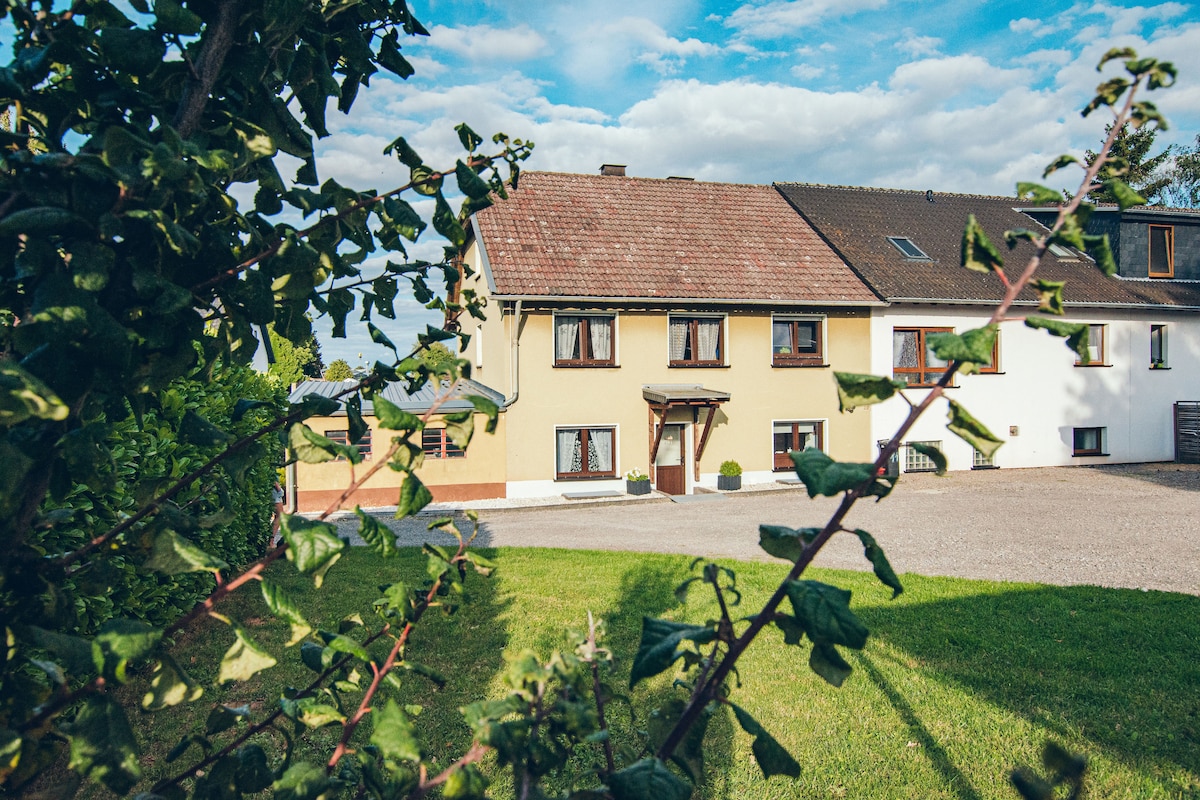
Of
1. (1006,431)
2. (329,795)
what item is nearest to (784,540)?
(329,795)

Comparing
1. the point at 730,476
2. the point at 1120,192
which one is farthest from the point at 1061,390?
the point at 1120,192

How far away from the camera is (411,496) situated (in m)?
1.18

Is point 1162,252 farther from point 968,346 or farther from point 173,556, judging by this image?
point 173,556

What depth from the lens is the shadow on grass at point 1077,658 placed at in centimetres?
464

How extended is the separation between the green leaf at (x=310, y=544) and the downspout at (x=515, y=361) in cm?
1573

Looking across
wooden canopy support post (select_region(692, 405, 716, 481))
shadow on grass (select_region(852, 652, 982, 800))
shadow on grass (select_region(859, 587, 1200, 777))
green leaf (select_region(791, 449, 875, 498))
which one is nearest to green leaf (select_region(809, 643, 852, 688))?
green leaf (select_region(791, 449, 875, 498))

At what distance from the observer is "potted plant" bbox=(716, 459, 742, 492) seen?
17.8 metres

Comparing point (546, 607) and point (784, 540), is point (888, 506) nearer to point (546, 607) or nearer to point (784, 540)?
point (546, 607)

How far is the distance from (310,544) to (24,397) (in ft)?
1.43

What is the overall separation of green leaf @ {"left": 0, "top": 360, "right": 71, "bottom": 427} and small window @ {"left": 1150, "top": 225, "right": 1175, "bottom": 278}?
28.5 meters

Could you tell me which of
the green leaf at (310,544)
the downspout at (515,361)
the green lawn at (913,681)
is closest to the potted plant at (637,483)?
the downspout at (515,361)

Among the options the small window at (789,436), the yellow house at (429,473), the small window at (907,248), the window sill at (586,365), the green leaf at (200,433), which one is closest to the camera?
the green leaf at (200,433)

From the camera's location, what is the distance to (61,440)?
1.25 meters

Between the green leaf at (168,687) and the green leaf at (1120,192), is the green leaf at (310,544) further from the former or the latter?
the green leaf at (1120,192)
